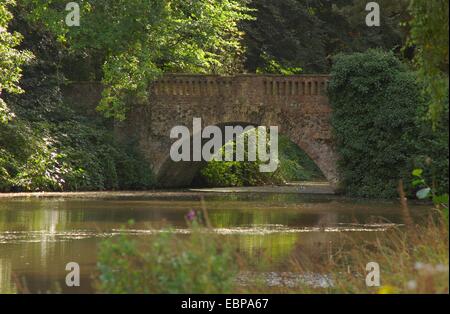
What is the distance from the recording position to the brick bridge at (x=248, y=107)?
1484 inches

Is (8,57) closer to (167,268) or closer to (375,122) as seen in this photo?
(375,122)

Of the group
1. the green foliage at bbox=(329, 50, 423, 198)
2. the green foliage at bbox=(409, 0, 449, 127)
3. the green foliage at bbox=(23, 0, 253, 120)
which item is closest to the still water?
the green foliage at bbox=(329, 50, 423, 198)

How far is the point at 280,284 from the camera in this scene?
1372cm

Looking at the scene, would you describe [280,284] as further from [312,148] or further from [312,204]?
[312,148]

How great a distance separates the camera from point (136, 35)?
37.6 m

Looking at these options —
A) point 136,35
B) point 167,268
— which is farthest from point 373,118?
point 167,268

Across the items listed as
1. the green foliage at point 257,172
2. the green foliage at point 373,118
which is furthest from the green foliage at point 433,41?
the green foliage at point 257,172

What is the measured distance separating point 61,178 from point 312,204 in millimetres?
8263

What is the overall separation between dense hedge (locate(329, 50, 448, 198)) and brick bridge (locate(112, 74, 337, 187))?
28.0 inches

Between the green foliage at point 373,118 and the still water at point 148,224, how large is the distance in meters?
1.66

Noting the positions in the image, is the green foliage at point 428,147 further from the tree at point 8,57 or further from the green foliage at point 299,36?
the tree at point 8,57

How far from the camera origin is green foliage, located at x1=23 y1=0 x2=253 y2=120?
37.0 meters
